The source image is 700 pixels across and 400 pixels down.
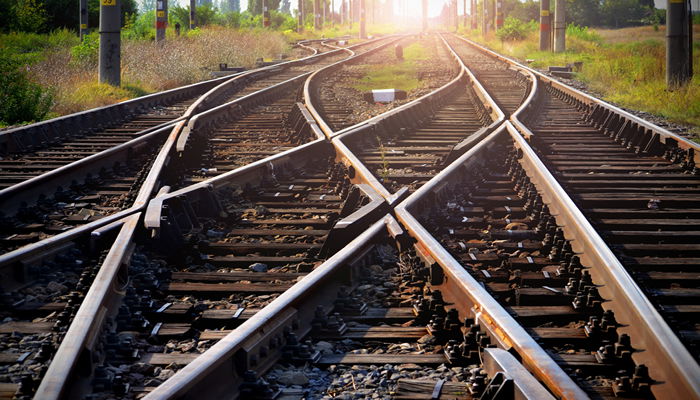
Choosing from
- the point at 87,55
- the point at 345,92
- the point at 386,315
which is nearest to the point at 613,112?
the point at 345,92

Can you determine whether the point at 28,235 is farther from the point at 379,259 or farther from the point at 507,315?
the point at 507,315

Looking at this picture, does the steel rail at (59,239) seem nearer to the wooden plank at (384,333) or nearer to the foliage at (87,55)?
the wooden plank at (384,333)

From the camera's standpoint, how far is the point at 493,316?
383 cm

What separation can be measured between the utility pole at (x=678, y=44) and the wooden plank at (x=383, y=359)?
13.3 meters

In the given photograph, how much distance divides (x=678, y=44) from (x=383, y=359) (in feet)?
44.3

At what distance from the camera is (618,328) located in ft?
13.1

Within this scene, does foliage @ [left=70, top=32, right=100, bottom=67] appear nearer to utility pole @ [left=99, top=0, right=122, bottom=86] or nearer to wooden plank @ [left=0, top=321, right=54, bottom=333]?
utility pole @ [left=99, top=0, right=122, bottom=86]

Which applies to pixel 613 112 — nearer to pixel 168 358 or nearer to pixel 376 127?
pixel 376 127

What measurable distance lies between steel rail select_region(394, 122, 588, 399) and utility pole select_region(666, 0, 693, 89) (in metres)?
10.5

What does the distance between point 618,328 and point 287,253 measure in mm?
2417

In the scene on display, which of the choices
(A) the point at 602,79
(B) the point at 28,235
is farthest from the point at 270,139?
(A) the point at 602,79

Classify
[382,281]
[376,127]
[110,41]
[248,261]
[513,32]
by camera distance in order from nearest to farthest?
[382,281] < [248,261] < [376,127] < [110,41] < [513,32]

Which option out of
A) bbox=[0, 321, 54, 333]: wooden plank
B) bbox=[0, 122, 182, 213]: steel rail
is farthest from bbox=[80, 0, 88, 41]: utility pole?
bbox=[0, 321, 54, 333]: wooden plank

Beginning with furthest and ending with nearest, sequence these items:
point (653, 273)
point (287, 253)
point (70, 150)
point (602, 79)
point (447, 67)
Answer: point (447, 67), point (602, 79), point (70, 150), point (287, 253), point (653, 273)
